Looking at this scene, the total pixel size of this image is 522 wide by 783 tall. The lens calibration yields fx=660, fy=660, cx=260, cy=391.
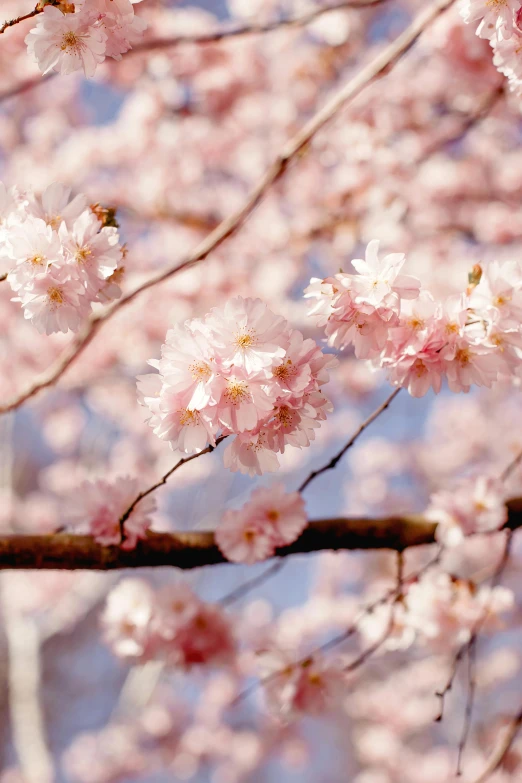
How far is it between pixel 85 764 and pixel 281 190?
5.49 metres

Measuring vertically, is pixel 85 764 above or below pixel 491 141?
below

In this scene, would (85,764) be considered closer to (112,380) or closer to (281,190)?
(112,380)

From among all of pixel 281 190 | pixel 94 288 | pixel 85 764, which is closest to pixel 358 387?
pixel 281 190

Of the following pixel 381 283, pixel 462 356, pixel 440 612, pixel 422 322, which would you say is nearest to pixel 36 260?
pixel 381 283

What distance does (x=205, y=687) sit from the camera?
627 centimetres

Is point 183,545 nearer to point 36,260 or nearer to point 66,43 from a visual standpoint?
point 36,260

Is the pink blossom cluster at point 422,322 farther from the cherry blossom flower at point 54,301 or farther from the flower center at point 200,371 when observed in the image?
the cherry blossom flower at point 54,301

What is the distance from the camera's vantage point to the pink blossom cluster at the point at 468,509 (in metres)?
1.93

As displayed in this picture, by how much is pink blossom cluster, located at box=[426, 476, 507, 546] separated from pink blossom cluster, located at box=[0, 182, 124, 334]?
1.24 m

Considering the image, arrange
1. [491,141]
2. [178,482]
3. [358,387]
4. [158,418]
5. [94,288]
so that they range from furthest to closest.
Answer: [178,482] < [358,387] < [491,141] < [94,288] < [158,418]

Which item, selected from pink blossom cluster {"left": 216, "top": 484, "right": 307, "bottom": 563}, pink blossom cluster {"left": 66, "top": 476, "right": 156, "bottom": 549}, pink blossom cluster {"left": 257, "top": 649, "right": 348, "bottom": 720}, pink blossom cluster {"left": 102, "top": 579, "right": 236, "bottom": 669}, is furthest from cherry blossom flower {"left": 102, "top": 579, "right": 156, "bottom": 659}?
pink blossom cluster {"left": 216, "top": 484, "right": 307, "bottom": 563}

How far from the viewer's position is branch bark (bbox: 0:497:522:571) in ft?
5.53

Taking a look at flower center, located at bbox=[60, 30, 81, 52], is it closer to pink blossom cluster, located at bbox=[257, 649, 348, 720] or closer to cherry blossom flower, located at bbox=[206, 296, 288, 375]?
cherry blossom flower, located at bbox=[206, 296, 288, 375]

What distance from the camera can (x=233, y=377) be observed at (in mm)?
1067
